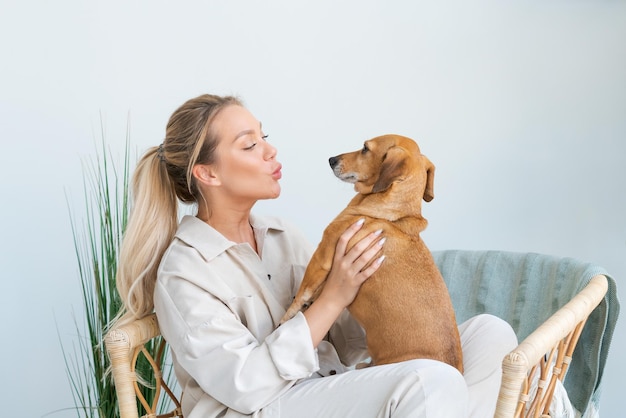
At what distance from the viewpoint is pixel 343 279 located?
175 centimetres

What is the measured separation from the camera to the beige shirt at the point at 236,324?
1638mm

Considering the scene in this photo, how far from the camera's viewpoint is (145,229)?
197 centimetres

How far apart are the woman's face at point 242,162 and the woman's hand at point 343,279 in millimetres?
275

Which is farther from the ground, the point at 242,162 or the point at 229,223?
the point at 242,162

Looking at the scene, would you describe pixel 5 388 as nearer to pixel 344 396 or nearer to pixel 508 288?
pixel 344 396

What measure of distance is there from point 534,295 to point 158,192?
122cm

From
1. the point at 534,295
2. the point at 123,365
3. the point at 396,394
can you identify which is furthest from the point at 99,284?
the point at 534,295

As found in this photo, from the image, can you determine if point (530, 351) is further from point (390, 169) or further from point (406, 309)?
point (390, 169)

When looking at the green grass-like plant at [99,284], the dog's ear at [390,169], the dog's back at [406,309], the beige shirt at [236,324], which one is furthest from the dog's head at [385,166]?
the green grass-like plant at [99,284]

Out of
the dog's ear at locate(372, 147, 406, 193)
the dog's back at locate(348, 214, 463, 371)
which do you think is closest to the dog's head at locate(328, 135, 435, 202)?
the dog's ear at locate(372, 147, 406, 193)

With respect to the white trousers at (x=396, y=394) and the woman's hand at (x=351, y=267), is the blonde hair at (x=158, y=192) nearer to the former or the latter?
the woman's hand at (x=351, y=267)

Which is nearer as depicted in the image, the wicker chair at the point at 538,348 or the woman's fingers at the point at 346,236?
the wicker chair at the point at 538,348

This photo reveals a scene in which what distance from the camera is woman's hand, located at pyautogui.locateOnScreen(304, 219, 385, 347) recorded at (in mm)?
1723

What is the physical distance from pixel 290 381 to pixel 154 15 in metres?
1.70
